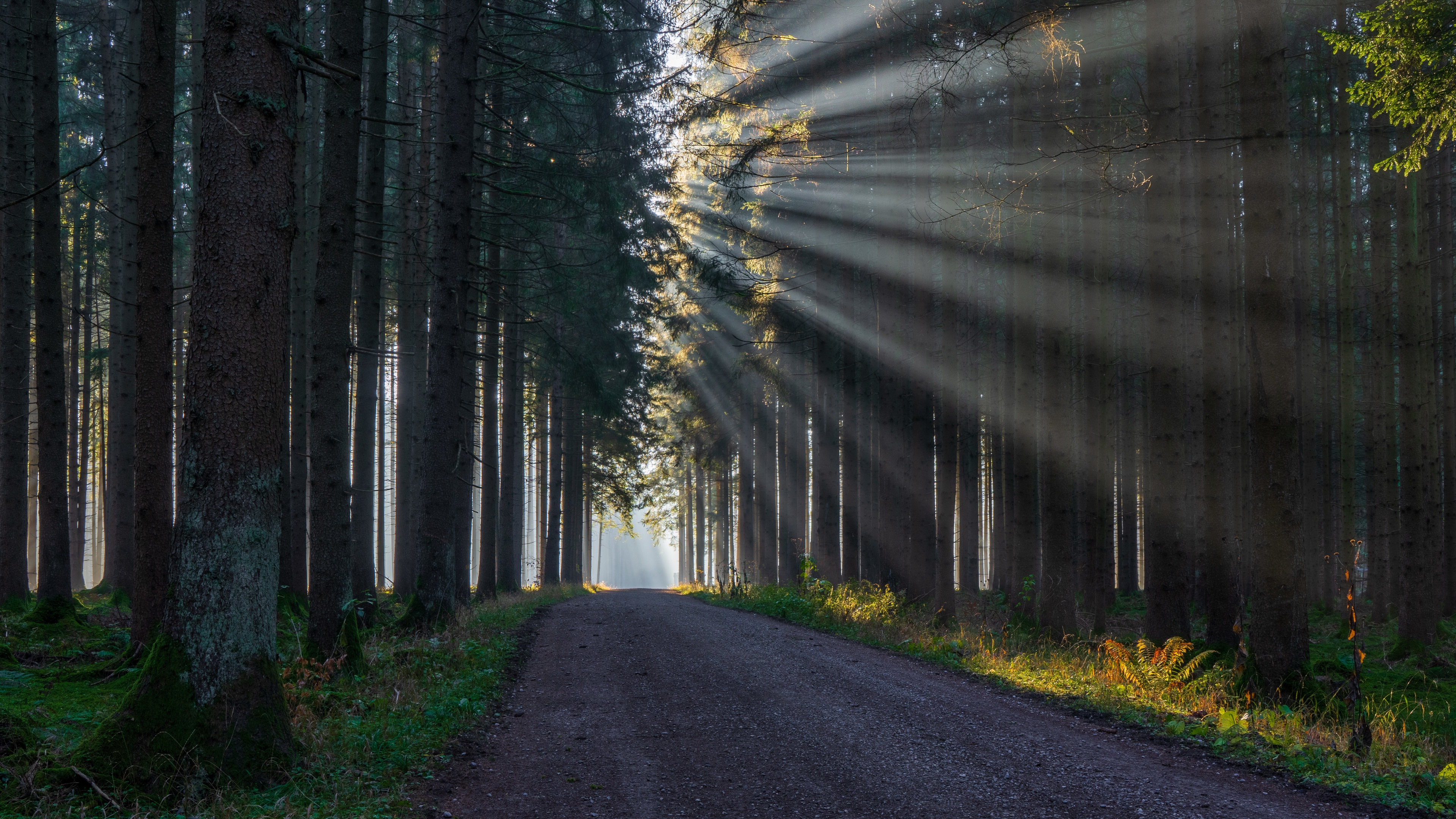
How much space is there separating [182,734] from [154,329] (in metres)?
4.33

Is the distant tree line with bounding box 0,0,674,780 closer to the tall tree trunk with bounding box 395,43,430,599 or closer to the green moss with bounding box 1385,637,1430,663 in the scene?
the tall tree trunk with bounding box 395,43,430,599

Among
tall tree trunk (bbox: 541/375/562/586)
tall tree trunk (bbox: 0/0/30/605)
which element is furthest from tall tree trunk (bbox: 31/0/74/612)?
tall tree trunk (bbox: 541/375/562/586)

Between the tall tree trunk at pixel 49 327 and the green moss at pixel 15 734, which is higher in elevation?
the tall tree trunk at pixel 49 327

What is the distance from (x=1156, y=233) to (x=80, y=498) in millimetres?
28076

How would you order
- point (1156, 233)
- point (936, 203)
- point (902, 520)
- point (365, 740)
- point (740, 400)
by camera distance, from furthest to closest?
point (740, 400)
point (902, 520)
point (936, 203)
point (1156, 233)
point (365, 740)

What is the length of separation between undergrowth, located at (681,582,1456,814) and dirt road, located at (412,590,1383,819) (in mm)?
428

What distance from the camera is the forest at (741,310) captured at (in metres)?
5.21

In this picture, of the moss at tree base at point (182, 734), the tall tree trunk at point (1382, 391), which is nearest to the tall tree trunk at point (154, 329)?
the moss at tree base at point (182, 734)

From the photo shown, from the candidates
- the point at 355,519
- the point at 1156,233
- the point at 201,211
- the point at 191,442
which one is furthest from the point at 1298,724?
the point at 355,519

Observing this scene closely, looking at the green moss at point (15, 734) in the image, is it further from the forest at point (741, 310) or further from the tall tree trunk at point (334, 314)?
the tall tree trunk at point (334, 314)

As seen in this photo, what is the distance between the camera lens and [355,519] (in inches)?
588

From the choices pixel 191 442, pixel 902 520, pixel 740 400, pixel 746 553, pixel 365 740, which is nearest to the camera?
pixel 191 442

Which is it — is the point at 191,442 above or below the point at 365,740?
above

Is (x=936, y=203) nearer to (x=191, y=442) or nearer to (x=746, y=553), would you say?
(x=191, y=442)
